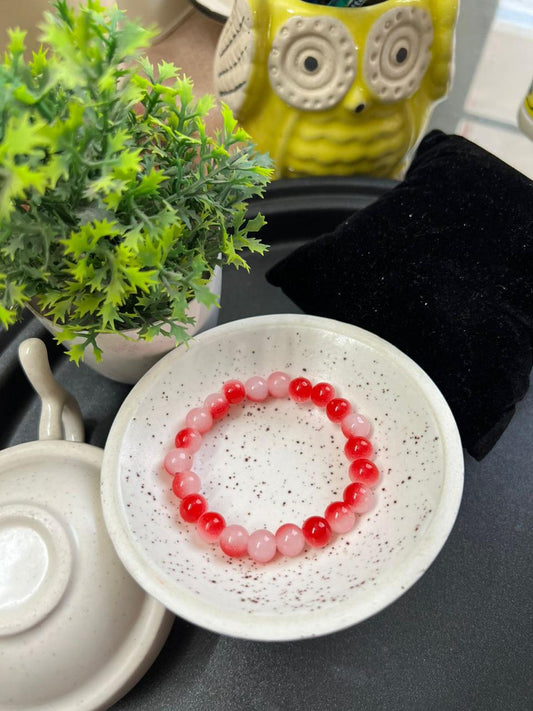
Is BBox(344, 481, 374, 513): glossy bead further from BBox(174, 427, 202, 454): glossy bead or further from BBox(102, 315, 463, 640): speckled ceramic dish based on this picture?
BBox(174, 427, 202, 454): glossy bead

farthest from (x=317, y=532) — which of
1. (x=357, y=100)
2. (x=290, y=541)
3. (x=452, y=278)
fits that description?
(x=357, y=100)

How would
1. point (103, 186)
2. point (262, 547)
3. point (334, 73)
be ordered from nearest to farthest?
point (103, 186) < point (262, 547) < point (334, 73)

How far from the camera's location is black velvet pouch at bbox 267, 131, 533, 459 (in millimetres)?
577

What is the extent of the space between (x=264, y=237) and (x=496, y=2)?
0.65 metres

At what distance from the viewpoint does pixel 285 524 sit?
53cm

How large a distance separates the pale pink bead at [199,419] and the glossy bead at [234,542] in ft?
0.35

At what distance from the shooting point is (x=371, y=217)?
2.13ft

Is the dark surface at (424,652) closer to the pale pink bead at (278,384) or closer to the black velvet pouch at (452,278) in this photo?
the black velvet pouch at (452,278)

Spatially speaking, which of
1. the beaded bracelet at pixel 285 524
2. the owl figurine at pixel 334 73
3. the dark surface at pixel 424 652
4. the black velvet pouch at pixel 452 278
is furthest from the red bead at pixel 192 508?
the owl figurine at pixel 334 73

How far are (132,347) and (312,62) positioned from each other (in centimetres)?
34

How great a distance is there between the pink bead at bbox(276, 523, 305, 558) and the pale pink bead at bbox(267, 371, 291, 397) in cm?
14

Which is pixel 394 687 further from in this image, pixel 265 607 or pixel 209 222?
pixel 209 222

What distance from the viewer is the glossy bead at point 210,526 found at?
521 millimetres

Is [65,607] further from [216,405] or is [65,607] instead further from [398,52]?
[398,52]
